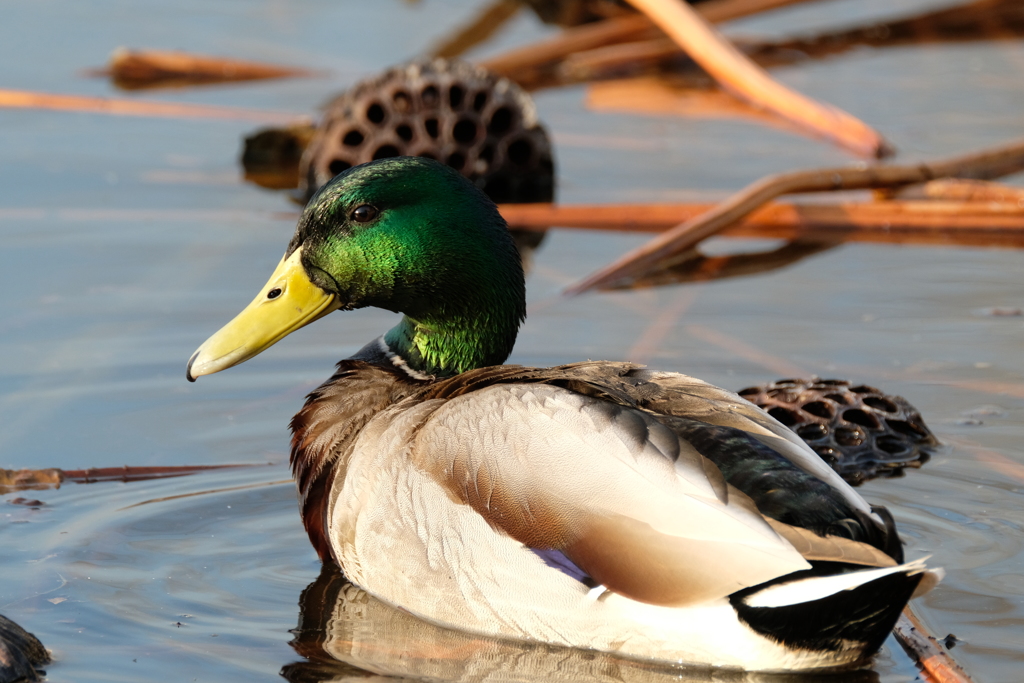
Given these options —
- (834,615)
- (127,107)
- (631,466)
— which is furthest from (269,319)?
(127,107)

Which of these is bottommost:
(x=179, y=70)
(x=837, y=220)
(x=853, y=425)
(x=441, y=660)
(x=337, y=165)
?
(x=441, y=660)

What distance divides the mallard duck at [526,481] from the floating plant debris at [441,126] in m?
3.26

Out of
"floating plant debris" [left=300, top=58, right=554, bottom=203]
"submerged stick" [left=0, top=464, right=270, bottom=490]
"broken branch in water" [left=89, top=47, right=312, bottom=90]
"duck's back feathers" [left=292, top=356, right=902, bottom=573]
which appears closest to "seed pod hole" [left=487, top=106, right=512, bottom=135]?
"floating plant debris" [left=300, top=58, right=554, bottom=203]

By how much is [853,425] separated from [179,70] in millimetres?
5636

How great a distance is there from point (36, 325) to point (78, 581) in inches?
80.8

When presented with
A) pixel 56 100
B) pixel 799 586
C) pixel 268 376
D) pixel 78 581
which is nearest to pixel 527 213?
pixel 268 376

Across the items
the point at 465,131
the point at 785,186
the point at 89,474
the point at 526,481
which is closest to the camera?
the point at 526,481

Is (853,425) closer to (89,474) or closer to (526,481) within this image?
(526,481)

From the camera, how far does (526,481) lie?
3.58 meters

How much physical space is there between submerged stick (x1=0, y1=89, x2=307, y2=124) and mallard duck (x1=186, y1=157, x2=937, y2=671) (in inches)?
165

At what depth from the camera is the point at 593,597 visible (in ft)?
→ 11.6

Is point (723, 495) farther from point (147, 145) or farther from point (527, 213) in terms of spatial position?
point (147, 145)

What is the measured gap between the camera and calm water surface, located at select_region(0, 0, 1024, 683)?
3.90 metres

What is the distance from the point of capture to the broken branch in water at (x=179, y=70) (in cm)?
918
